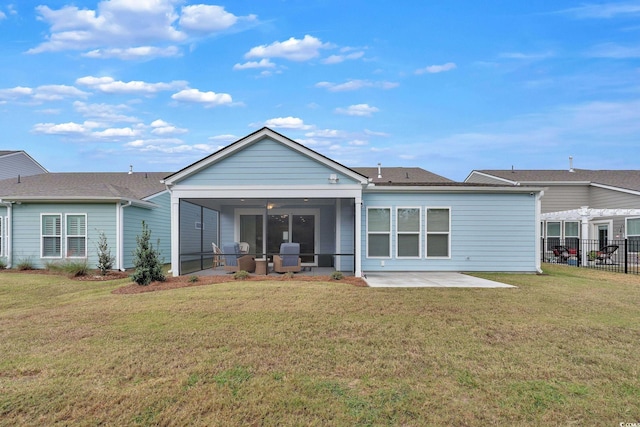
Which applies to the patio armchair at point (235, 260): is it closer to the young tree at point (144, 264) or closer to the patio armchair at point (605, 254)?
the young tree at point (144, 264)

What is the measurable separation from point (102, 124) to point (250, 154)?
57.5 feet

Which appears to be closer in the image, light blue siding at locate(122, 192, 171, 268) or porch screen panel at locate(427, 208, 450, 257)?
porch screen panel at locate(427, 208, 450, 257)

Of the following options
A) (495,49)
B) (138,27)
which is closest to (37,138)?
(138,27)

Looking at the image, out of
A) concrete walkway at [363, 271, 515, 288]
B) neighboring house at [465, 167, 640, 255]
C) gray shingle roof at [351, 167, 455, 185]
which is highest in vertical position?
gray shingle roof at [351, 167, 455, 185]

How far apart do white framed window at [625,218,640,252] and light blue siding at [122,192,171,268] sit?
20295mm

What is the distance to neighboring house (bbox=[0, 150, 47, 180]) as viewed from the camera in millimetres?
23562

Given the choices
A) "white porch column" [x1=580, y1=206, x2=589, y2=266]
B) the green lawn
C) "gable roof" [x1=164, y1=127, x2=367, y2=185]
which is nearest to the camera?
the green lawn

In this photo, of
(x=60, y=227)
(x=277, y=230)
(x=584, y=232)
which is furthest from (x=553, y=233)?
(x=60, y=227)

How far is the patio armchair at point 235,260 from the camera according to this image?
1237 centimetres

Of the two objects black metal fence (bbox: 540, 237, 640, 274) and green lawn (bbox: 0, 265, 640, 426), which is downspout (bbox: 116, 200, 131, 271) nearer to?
green lawn (bbox: 0, 265, 640, 426)

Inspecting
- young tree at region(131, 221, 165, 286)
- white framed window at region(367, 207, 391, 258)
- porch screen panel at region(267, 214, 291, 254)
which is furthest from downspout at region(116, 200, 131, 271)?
white framed window at region(367, 207, 391, 258)

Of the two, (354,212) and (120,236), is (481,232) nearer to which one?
(354,212)

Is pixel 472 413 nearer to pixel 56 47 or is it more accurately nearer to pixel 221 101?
pixel 56 47

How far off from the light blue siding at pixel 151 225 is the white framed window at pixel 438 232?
30.0 ft
